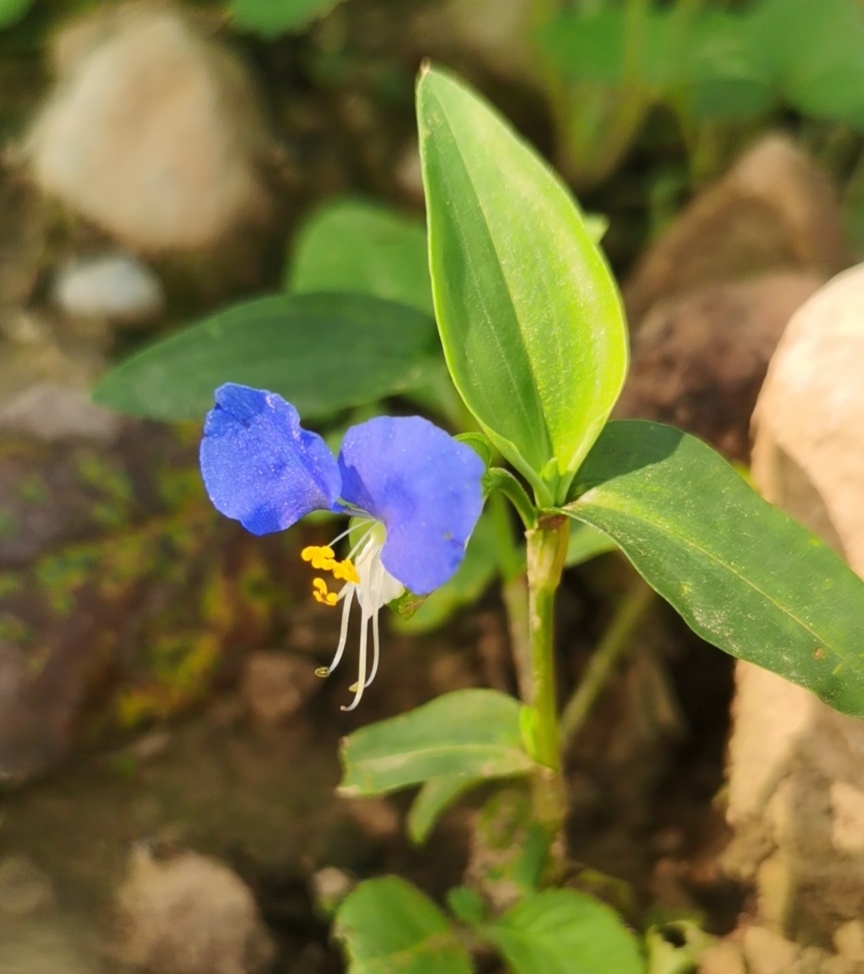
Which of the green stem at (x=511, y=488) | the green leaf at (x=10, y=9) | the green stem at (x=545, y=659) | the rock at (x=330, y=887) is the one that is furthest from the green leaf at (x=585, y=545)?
the green leaf at (x=10, y=9)

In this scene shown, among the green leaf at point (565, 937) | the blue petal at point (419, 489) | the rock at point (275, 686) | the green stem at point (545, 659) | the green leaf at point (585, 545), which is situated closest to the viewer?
the blue petal at point (419, 489)

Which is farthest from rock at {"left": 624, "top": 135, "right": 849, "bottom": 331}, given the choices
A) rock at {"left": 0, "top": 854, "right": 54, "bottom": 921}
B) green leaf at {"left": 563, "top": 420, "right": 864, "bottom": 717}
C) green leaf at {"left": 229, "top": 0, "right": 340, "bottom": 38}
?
rock at {"left": 0, "top": 854, "right": 54, "bottom": 921}

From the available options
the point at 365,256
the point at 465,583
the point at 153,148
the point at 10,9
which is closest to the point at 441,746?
the point at 465,583

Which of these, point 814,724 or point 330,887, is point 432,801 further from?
point 814,724

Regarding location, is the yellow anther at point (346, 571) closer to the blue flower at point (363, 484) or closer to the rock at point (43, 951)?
the blue flower at point (363, 484)

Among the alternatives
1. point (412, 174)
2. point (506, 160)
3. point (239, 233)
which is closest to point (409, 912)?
point (506, 160)
